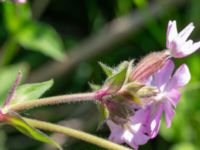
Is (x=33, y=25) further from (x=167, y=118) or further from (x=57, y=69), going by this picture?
(x=167, y=118)

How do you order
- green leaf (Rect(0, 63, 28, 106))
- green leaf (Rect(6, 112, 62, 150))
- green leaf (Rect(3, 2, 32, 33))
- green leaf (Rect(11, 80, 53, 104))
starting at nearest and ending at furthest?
green leaf (Rect(6, 112, 62, 150)), green leaf (Rect(11, 80, 53, 104)), green leaf (Rect(0, 63, 28, 106)), green leaf (Rect(3, 2, 32, 33))

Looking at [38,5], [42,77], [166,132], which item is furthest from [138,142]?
[38,5]

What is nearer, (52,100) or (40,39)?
(52,100)

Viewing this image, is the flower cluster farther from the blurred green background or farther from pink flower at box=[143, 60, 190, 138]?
the blurred green background

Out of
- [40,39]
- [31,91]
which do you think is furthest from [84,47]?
[31,91]

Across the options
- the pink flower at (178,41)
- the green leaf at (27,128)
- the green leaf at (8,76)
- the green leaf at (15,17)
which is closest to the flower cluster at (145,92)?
the pink flower at (178,41)

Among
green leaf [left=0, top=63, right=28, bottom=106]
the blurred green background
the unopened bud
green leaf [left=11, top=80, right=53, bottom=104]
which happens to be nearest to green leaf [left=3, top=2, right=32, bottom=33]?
the blurred green background

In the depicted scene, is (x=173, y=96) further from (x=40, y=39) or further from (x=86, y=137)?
(x=40, y=39)
